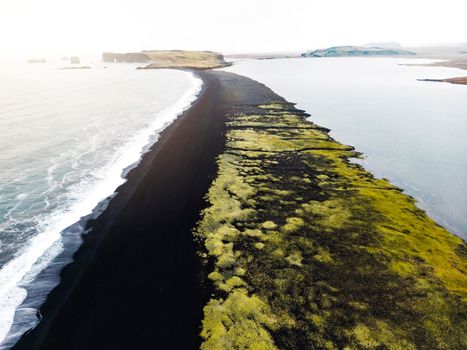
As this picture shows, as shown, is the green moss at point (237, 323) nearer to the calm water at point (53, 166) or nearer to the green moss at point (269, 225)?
the green moss at point (269, 225)

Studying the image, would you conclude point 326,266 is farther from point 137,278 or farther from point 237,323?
point 137,278

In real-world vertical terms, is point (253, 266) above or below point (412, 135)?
below

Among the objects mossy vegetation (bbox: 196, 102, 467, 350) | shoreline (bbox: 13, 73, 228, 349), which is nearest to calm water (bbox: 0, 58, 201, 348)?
shoreline (bbox: 13, 73, 228, 349)

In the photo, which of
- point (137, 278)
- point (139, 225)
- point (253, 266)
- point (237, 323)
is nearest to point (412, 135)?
point (253, 266)

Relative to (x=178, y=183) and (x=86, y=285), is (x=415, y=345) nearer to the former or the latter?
(x=86, y=285)

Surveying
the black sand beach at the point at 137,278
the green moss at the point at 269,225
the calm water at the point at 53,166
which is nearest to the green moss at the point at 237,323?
the black sand beach at the point at 137,278
